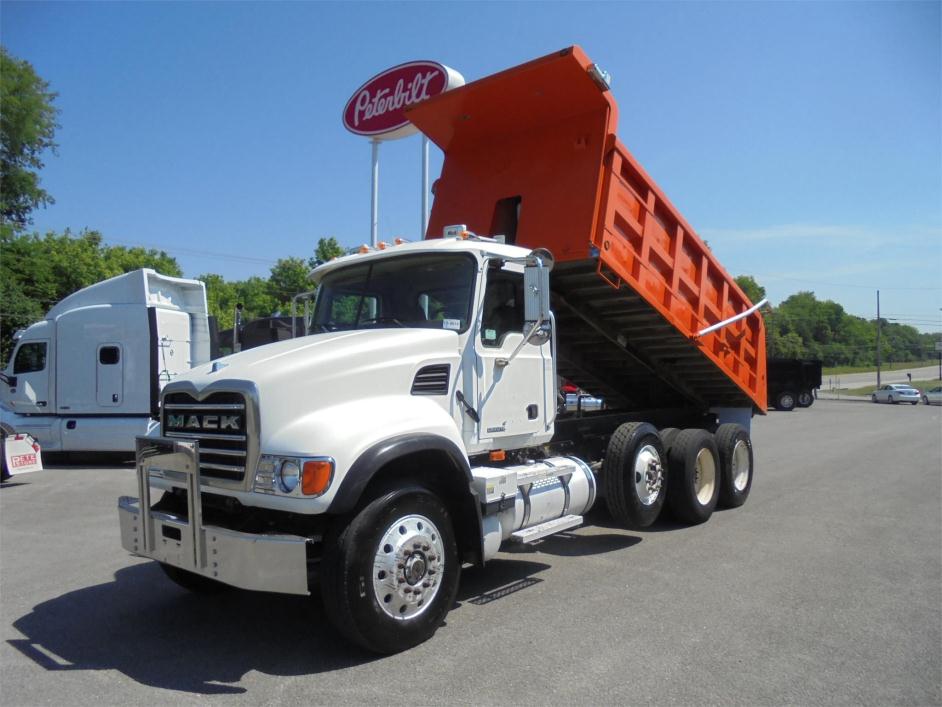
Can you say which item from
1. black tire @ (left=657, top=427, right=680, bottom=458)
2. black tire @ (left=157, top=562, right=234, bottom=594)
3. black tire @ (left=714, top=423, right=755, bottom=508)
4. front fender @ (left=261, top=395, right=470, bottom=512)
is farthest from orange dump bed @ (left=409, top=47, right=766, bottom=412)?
black tire @ (left=157, top=562, right=234, bottom=594)

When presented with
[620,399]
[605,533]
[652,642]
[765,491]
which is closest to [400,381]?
[652,642]

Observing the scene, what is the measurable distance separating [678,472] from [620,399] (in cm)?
220

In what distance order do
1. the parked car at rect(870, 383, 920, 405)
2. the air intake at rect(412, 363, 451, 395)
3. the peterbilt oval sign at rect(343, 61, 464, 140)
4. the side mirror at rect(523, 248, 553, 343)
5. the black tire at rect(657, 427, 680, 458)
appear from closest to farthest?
the air intake at rect(412, 363, 451, 395) → the side mirror at rect(523, 248, 553, 343) → the black tire at rect(657, 427, 680, 458) → the peterbilt oval sign at rect(343, 61, 464, 140) → the parked car at rect(870, 383, 920, 405)

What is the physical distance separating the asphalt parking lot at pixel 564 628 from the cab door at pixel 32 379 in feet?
21.9

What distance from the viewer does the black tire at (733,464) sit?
8.46 metres

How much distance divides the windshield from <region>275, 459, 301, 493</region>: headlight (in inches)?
64.8

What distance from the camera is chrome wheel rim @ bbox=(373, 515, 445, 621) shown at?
4.20 meters

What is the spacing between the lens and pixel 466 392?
518 cm

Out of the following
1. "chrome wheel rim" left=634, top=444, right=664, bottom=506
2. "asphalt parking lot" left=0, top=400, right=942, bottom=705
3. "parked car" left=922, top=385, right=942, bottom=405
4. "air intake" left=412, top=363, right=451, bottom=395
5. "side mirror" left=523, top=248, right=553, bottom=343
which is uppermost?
"side mirror" left=523, top=248, right=553, bottom=343

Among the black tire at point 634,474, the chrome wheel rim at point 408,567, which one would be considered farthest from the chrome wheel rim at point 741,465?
the chrome wheel rim at point 408,567

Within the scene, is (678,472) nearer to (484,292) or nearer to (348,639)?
(484,292)

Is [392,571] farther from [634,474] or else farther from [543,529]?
[634,474]

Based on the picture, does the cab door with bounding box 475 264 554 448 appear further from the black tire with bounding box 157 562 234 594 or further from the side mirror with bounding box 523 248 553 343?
the black tire with bounding box 157 562 234 594

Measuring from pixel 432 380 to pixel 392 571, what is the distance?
53.2 inches
